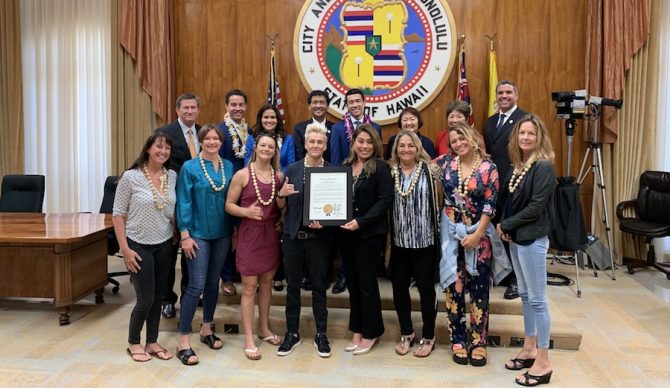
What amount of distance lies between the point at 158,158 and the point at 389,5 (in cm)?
345

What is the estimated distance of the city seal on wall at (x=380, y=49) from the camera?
5.57 meters

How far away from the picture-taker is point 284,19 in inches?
228

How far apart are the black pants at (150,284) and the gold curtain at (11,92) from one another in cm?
433

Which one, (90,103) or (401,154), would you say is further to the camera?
(90,103)

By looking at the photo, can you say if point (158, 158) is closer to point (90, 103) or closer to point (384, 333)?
point (384, 333)

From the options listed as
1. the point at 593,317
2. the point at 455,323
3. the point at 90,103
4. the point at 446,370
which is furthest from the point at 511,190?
the point at 90,103

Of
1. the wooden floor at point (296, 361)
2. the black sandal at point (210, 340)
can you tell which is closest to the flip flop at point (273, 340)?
the wooden floor at point (296, 361)

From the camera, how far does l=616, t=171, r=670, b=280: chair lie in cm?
527

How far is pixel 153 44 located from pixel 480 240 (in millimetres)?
4352

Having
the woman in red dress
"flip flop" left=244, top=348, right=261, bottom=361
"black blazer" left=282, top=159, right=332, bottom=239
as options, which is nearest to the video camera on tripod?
"black blazer" left=282, top=159, right=332, bottom=239

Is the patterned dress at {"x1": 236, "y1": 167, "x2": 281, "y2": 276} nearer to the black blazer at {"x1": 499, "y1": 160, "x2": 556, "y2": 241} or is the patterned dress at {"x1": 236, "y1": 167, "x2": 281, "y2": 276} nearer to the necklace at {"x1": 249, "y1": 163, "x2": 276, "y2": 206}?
the necklace at {"x1": 249, "y1": 163, "x2": 276, "y2": 206}

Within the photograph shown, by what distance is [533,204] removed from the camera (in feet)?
9.18

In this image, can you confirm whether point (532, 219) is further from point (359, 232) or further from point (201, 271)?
point (201, 271)

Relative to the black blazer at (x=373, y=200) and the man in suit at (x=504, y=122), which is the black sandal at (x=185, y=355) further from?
the man in suit at (x=504, y=122)
